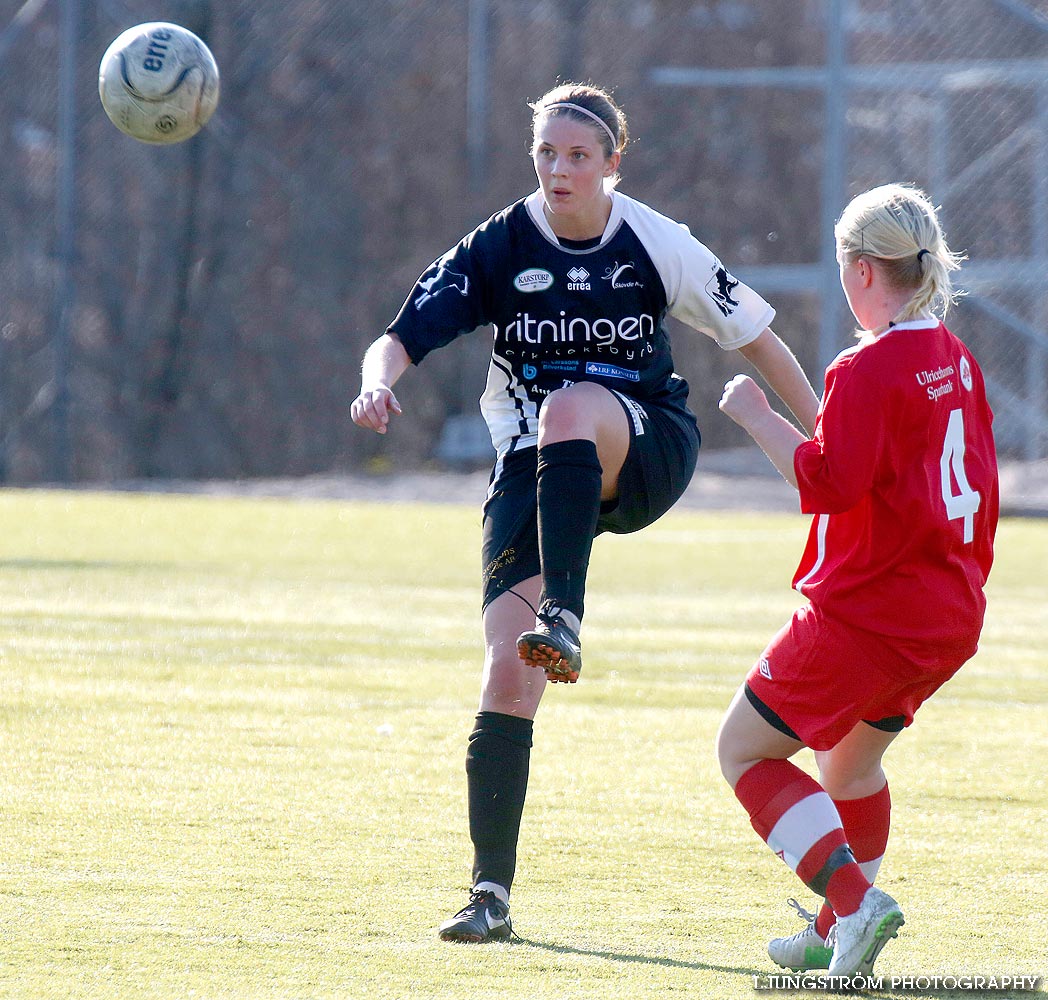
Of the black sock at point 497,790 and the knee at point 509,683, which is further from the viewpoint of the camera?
the knee at point 509,683

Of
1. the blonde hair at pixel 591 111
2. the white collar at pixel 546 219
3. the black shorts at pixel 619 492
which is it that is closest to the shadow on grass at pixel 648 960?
the black shorts at pixel 619 492

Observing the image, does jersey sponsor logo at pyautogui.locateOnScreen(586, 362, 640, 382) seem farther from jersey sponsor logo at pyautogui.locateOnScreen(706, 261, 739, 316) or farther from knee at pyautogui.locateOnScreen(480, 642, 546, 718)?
knee at pyautogui.locateOnScreen(480, 642, 546, 718)

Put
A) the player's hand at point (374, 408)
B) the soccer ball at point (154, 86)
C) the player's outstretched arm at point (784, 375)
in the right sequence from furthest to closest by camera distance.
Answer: the soccer ball at point (154, 86)
the player's outstretched arm at point (784, 375)
the player's hand at point (374, 408)

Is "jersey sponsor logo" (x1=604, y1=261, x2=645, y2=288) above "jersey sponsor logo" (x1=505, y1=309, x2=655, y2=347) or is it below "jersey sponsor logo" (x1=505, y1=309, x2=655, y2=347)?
above

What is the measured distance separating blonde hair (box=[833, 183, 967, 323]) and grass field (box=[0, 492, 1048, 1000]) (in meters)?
1.21

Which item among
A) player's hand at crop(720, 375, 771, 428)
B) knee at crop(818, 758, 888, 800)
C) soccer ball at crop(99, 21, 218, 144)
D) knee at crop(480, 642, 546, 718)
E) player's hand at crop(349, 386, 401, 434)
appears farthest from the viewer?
soccer ball at crop(99, 21, 218, 144)

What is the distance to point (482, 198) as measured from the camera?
16.7 m

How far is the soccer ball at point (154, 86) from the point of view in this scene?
20.5ft

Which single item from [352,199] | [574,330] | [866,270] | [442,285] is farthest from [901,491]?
[352,199]

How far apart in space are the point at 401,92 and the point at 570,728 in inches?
482

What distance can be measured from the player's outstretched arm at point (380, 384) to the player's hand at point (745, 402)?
2.12 feet

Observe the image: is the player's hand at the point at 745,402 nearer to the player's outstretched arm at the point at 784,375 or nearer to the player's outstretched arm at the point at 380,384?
the player's outstretched arm at the point at 784,375

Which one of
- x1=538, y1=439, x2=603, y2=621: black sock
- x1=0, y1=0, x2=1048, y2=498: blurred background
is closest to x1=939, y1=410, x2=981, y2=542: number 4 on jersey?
x1=538, y1=439, x2=603, y2=621: black sock

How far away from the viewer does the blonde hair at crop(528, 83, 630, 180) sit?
368 cm
